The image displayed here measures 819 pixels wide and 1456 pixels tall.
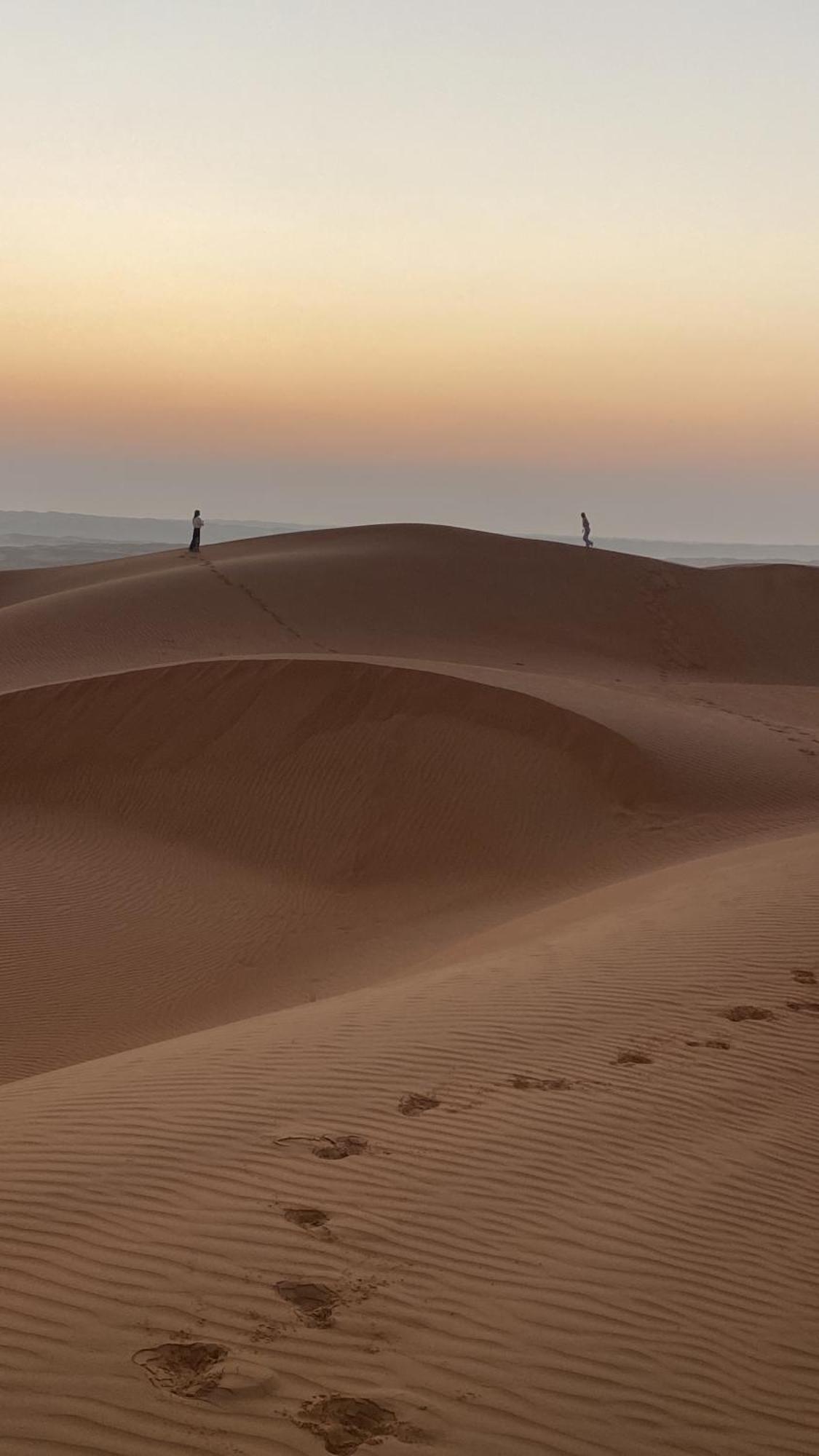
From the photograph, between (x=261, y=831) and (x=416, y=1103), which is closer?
(x=416, y=1103)

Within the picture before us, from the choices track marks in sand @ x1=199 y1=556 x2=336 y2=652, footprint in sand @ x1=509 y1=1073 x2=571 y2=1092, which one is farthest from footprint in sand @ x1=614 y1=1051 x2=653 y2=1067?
track marks in sand @ x1=199 y1=556 x2=336 y2=652

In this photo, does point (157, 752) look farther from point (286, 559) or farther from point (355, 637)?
point (286, 559)

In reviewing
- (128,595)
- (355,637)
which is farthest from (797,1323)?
(128,595)

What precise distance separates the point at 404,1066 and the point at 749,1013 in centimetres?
242

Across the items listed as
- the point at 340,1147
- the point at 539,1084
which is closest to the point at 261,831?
the point at 539,1084

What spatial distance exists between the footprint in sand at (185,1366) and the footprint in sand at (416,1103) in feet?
7.38

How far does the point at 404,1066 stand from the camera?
675cm

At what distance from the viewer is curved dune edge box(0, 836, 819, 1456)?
12.0 feet

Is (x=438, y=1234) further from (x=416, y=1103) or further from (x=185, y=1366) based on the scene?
(x=416, y=1103)

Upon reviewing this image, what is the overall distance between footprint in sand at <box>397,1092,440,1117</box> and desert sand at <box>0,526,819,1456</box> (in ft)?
0.12

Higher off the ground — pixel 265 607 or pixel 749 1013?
pixel 265 607

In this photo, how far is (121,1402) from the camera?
11.5 feet

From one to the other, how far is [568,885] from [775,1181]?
8579mm

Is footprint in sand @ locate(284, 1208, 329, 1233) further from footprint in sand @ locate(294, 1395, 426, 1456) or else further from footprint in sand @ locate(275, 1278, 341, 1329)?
footprint in sand @ locate(294, 1395, 426, 1456)
